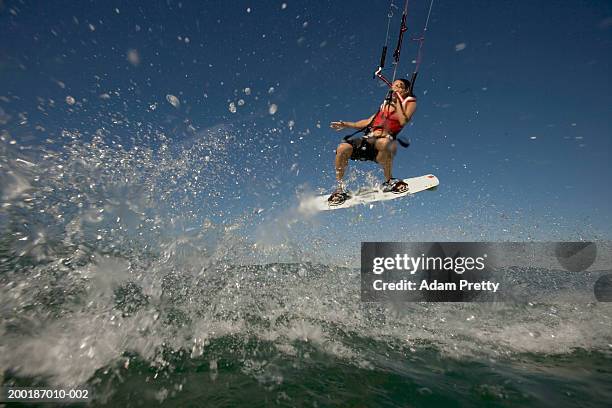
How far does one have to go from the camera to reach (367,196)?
9.36m

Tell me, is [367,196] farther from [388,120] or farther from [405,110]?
[405,110]

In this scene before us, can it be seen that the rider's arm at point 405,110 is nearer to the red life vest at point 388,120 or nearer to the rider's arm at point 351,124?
the red life vest at point 388,120

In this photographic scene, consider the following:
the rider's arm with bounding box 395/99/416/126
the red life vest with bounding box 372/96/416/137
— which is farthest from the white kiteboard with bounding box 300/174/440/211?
the rider's arm with bounding box 395/99/416/126

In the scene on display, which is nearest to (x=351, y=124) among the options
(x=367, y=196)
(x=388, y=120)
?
(x=388, y=120)

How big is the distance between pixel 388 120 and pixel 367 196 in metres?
2.54

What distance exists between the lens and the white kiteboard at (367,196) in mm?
9289

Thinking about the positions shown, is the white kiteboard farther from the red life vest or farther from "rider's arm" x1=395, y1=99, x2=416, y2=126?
"rider's arm" x1=395, y1=99, x2=416, y2=126

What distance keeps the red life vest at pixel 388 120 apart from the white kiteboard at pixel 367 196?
2133 mm

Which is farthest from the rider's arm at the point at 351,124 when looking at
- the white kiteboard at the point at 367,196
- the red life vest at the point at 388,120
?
the white kiteboard at the point at 367,196

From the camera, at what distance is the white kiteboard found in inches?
366

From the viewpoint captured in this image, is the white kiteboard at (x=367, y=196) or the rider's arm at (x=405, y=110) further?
the white kiteboard at (x=367, y=196)

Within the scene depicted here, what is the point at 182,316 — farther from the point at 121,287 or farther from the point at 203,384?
the point at 203,384

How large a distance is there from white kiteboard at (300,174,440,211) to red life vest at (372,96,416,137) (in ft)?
7.00

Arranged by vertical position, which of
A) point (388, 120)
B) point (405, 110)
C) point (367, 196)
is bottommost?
point (367, 196)
